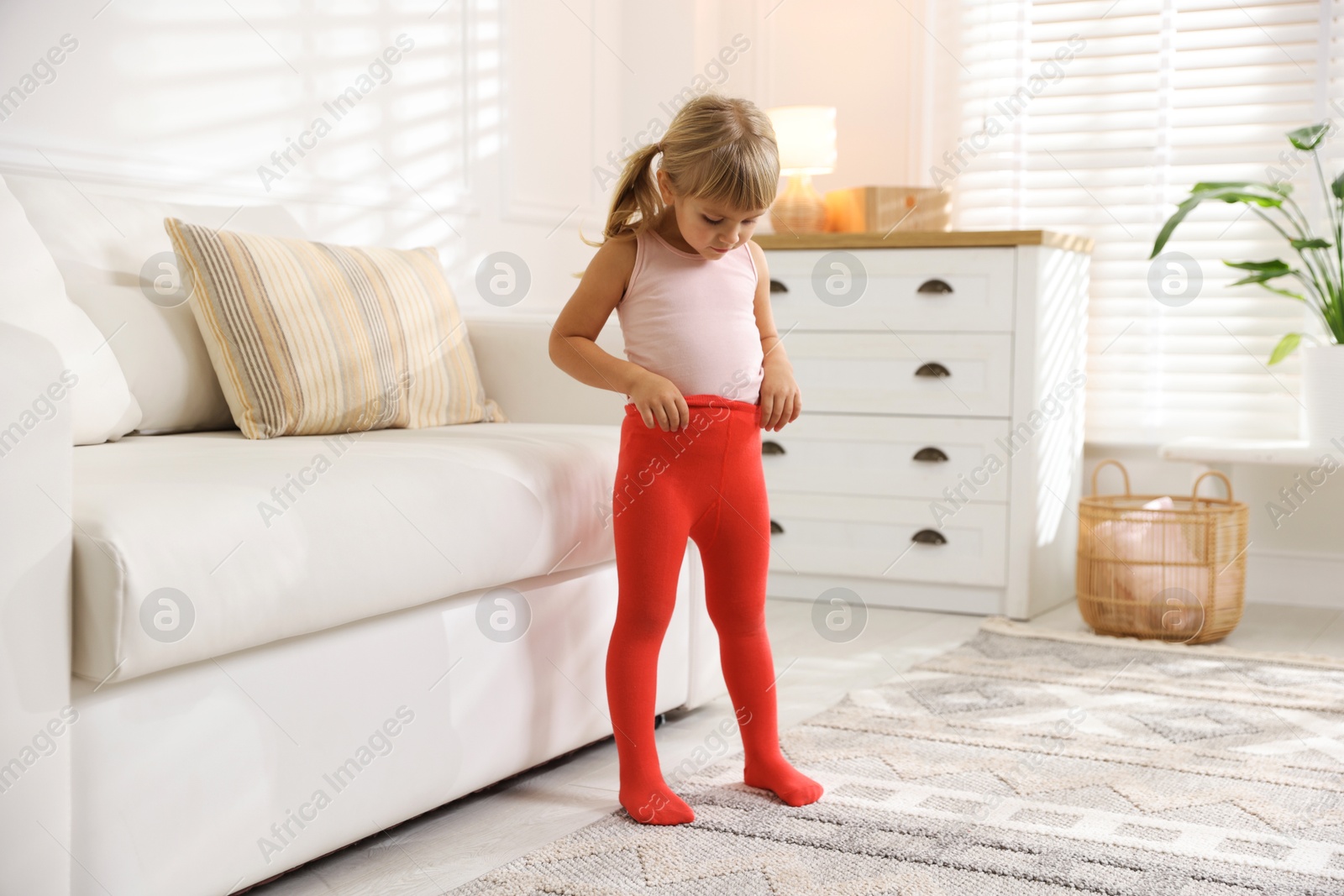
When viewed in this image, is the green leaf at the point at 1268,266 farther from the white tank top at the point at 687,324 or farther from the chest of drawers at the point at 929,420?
the white tank top at the point at 687,324

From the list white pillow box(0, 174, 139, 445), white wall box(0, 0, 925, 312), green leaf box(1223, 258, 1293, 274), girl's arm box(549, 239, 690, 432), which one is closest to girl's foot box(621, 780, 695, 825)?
girl's arm box(549, 239, 690, 432)

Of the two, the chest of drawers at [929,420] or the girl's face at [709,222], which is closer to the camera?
the girl's face at [709,222]

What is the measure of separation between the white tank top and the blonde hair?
0.11m

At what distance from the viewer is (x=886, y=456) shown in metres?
2.72

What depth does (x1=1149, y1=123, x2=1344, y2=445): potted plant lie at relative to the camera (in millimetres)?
2535

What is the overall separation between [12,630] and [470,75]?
2.15 meters

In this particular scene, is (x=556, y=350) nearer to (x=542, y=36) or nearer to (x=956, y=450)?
(x=956, y=450)

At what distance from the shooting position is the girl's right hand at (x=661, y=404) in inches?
53.7

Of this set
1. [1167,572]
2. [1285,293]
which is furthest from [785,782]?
[1285,293]

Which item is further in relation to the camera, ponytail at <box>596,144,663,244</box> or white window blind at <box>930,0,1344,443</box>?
white window blind at <box>930,0,1344,443</box>

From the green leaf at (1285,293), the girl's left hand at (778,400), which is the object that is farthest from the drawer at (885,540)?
the girl's left hand at (778,400)

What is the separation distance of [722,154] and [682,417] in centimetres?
29

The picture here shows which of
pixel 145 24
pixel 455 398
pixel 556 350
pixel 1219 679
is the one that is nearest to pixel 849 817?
pixel 556 350

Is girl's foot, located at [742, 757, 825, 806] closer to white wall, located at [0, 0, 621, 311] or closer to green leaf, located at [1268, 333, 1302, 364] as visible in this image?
white wall, located at [0, 0, 621, 311]
